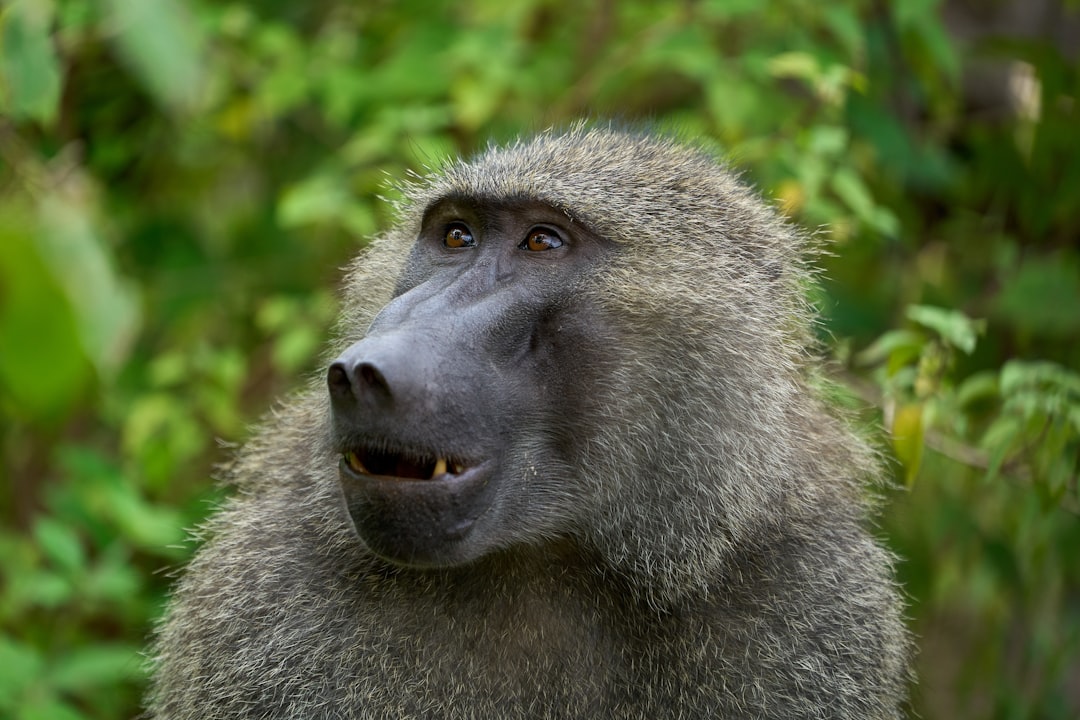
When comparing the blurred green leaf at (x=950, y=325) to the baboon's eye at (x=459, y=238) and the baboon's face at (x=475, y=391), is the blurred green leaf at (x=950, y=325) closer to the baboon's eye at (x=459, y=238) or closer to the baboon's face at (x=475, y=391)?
the baboon's face at (x=475, y=391)

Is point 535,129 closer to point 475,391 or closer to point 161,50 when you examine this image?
point 475,391

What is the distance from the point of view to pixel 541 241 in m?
2.54

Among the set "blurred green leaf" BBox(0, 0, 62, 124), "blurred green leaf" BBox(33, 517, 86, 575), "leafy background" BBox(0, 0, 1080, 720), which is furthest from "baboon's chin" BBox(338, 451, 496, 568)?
"blurred green leaf" BBox(33, 517, 86, 575)

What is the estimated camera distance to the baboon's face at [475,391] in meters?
2.12

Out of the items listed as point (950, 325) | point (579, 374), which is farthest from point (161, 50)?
point (950, 325)

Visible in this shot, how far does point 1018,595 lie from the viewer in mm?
4270

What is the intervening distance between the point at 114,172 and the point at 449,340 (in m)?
3.53

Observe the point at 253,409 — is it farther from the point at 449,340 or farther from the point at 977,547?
the point at 449,340

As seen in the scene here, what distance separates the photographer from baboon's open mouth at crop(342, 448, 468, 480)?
2199mm

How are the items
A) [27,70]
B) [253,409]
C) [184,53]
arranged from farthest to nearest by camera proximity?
[253,409]
[27,70]
[184,53]

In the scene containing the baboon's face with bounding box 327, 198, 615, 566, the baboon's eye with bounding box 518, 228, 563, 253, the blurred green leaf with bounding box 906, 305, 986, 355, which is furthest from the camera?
the blurred green leaf with bounding box 906, 305, 986, 355

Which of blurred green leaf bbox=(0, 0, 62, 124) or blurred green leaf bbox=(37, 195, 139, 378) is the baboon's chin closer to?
blurred green leaf bbox=(0, 0, 62, 124)

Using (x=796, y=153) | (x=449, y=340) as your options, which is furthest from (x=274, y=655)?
(x=796, y=153)

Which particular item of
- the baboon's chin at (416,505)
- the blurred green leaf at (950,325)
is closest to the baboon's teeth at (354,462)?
the baboon's chin at (416,505)
